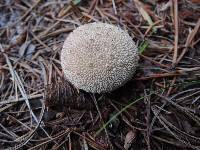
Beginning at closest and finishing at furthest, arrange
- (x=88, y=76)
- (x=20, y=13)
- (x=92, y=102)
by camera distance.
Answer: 1. (x=88, y=76)
2. (x=92, y=102)
3. (x=20, y=13)

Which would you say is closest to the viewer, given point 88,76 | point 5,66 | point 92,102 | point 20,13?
point 88,76

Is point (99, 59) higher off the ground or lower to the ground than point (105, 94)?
higher

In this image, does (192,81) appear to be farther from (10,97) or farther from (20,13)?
(20,13)

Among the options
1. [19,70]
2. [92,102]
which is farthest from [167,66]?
[19,70]

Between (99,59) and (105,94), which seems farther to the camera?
(105,94)
